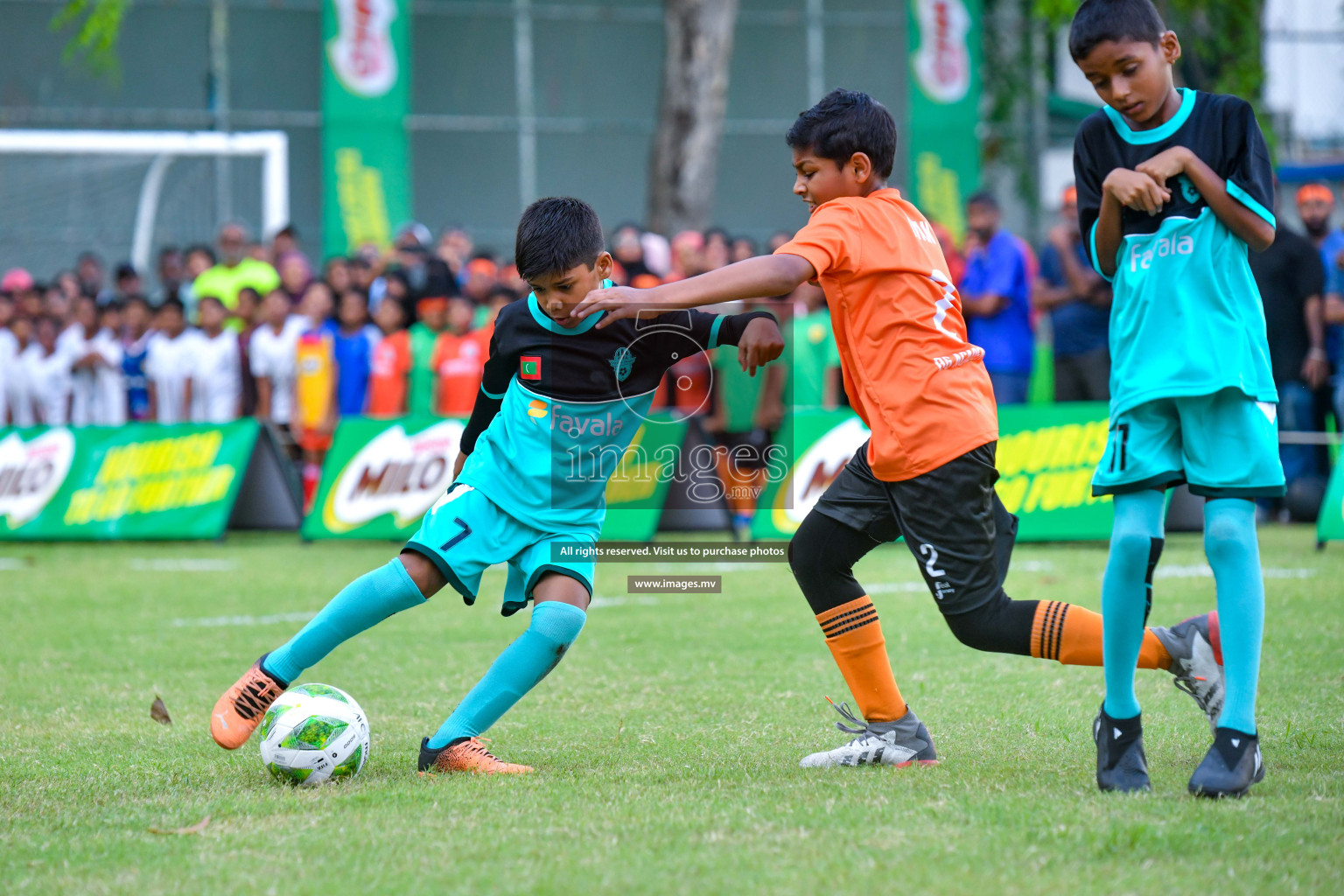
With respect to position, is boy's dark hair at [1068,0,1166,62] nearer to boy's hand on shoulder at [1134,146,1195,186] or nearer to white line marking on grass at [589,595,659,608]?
boy's hand on shoulder at [1134,146,1195,186]

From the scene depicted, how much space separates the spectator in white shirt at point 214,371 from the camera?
522 inches

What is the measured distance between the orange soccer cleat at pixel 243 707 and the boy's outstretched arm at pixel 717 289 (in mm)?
1467

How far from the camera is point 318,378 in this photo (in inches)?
499

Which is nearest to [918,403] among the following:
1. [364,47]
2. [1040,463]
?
[1040,463]

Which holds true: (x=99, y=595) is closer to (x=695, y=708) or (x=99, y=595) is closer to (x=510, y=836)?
(x=695, y=708)

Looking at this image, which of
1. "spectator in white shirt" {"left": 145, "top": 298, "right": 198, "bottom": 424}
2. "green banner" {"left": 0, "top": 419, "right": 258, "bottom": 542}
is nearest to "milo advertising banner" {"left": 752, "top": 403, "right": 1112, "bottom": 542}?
"green banner" {"left": 0, "top": 419, "right": 258, "bottom": 542}

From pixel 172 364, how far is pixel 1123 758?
11636 mm

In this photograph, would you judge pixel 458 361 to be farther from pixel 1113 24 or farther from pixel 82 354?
pixel 1113 24

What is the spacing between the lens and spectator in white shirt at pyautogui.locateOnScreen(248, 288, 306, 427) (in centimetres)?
1288

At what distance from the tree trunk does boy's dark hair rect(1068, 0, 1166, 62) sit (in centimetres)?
1364

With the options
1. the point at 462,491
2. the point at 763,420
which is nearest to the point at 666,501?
the point at 763,420

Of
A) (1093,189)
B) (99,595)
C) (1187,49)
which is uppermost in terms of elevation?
(1187,49)

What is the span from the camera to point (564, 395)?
4.02m

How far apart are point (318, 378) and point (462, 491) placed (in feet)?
29.7
